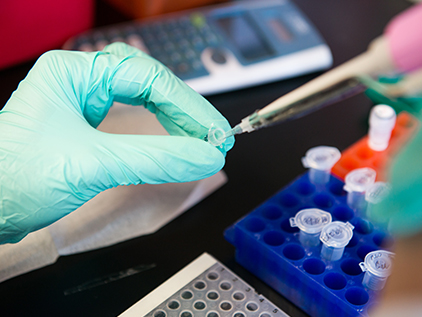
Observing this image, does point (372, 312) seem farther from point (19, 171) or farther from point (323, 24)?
point (323, 24)

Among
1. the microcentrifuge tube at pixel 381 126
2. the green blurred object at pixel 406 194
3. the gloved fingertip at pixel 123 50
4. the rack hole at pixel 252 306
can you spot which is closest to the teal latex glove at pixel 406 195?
the green blurred object at pixel 406 194

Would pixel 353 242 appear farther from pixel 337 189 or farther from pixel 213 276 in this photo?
pixel 213 276

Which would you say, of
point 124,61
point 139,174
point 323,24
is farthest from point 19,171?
point 323,24

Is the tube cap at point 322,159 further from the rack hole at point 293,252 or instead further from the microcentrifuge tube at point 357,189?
the rack hole at point 293,252

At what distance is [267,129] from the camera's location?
1.16 meters

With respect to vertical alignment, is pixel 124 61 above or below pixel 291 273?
above

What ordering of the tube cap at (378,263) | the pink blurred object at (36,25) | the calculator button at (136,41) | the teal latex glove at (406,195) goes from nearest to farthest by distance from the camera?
1. the teal latex glove at (406,195)
2. the tube cap at (378,263)
3. the pink blurred object at (36,25)
4. the calculator button at (136,41)

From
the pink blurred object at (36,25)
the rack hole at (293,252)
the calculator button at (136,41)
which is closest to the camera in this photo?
the rack hole at (293,252)

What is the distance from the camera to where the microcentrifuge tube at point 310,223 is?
0.73 metres

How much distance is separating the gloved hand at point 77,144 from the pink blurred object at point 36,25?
499mm

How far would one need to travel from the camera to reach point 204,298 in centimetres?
73

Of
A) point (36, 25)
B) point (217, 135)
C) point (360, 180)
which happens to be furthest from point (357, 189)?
point (36, 25)

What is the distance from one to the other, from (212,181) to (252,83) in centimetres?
43

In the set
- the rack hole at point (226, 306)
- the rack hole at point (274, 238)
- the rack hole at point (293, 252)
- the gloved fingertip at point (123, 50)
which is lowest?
the rack hole at point (226, 306)
